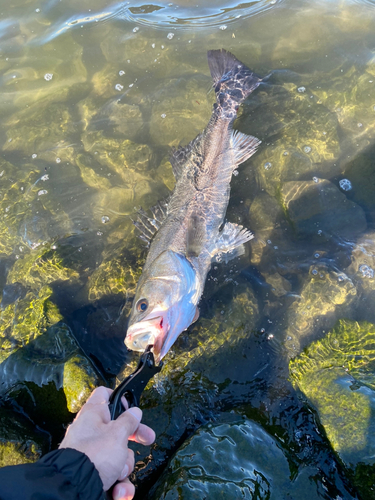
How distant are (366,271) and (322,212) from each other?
107cm

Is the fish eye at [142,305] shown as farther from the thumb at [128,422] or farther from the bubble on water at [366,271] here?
the bubble on water at [366,271]

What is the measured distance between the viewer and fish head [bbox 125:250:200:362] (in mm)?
3084

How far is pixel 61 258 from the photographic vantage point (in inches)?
206

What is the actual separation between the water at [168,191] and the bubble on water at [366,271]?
15mm

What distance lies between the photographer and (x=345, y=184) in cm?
524

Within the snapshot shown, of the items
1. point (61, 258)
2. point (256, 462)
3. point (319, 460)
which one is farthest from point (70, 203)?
point (319, 460)

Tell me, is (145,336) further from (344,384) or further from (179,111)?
(179,111)

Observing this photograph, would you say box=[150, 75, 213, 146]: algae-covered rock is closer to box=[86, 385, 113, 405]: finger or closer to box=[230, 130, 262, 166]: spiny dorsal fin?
box=[230, 130, 262, 166]: spiny dorsal fin

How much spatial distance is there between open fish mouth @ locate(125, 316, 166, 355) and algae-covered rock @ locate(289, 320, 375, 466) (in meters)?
1.96

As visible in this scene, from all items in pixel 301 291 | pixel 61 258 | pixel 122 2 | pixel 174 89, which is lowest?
pixel 301 291

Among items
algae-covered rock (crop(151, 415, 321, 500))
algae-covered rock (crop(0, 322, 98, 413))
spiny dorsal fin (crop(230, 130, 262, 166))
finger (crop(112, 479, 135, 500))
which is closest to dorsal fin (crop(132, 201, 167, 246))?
spiny dorsal fin (crop(230, 130, 262, 166))

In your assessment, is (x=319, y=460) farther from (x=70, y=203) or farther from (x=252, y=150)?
(x=70, y=203)

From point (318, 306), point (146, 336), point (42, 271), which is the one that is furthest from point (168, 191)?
point (146, 336)

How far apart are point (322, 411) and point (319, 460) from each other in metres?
0.47
